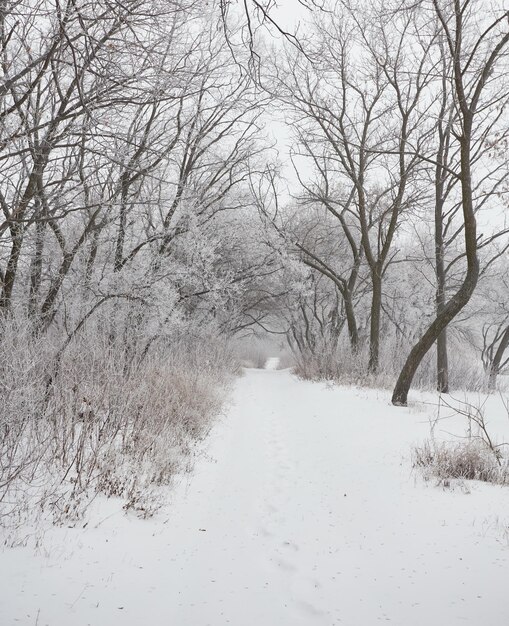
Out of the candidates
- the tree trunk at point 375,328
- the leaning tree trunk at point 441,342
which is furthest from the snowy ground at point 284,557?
the leaning tree trunk at point 441,342

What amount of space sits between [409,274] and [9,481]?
21984 millimetres

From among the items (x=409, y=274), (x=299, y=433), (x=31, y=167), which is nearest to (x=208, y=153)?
(x=31, y=167)

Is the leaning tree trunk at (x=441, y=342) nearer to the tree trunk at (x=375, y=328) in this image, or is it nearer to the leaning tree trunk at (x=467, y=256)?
the tree trunk at (x=375, y=328)

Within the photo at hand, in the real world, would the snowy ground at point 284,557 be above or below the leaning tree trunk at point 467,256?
below

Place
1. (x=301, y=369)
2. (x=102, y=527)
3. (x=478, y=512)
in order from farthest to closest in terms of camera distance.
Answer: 1. (x=301, y=369)
2. (x=478, y=512)
3. (x=102, y=527)

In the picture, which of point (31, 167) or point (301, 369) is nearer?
point (31, 167)

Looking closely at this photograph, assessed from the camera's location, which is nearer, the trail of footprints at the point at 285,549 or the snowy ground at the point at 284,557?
the snowy ground at the point at 284,557

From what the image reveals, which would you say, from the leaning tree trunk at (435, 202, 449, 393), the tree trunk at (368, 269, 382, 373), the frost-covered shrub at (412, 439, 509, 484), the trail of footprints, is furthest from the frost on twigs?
the leaning tree trunk at (435, 202, 449, 393)

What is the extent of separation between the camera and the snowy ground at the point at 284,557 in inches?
98.8

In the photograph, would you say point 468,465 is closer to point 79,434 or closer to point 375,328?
point 79,434

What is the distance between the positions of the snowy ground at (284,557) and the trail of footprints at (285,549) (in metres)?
0.01

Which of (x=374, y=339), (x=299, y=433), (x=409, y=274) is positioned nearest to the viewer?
(x=299, y=433)

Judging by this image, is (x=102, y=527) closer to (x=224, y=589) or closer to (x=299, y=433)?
(x=224, y=589)

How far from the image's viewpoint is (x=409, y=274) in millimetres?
22359
